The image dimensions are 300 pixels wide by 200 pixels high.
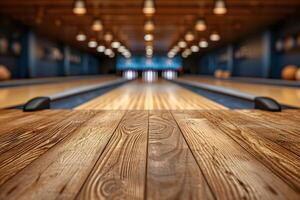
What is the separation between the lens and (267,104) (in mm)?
3211

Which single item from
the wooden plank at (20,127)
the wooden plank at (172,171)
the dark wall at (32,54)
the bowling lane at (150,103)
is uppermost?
the dark wall at (32,54)

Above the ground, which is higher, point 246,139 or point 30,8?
point 30,8

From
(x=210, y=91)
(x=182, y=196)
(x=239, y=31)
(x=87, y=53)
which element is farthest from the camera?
(x=87, y=53)

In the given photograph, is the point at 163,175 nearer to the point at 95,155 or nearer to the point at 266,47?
the point at 95,155

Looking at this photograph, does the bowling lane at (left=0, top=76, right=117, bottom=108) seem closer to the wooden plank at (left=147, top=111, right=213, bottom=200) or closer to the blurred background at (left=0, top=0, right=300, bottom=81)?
the blurred background at (left=0, top=0, right=300, bottom=81)

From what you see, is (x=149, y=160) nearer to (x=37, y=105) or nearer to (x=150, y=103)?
(x=37, y=105)

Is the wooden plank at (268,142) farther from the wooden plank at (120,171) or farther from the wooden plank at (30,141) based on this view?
the wooden plank at (30,141)

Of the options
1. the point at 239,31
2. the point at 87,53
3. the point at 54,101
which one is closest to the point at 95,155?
the point at 54,101

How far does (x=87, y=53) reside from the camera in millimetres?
25906

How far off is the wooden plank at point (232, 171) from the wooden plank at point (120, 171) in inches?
9.6

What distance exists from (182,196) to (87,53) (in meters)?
25.9

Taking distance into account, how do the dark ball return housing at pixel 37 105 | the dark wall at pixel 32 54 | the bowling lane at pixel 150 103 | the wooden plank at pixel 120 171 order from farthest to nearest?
the dark wall at pixel 32 54
the bowling lane at pixel 150 103
the dark ball return housing at pixel 37 105
the wooden plank at pixel 120 171

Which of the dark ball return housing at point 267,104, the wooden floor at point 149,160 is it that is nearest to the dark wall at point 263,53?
the dark ball return housing at point 267,104

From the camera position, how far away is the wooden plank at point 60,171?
959 millimetres
